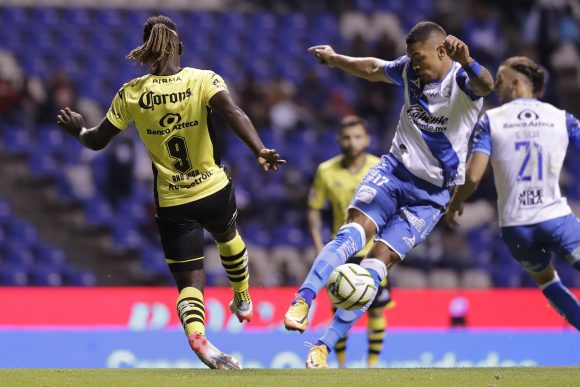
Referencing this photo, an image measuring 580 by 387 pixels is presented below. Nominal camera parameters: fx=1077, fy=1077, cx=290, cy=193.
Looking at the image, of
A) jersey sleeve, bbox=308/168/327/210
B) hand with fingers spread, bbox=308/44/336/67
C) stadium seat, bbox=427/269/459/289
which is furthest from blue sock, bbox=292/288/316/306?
stadium seat, bbox=427/269/459/289

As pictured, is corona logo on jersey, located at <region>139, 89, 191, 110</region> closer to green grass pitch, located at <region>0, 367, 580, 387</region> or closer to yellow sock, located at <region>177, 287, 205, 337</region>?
yellow sock, located at <region>177, 287, 205, 337</region>

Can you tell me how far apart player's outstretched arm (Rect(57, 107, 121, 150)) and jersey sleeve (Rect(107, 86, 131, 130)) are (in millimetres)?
38

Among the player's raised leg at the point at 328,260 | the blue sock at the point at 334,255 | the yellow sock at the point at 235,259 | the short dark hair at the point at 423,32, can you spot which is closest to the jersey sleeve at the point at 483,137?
the short dark hair at the point at 423,32

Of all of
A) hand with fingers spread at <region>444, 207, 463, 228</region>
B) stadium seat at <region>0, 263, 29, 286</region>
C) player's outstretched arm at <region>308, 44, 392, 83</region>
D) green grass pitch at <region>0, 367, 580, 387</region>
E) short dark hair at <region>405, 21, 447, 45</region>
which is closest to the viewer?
green grass pitch at <region>0, 367, 580, 387</region>

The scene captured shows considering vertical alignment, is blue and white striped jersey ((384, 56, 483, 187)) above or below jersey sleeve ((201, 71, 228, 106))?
below

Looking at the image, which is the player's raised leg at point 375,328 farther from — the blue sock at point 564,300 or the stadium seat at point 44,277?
the stadium seat at point 44,277

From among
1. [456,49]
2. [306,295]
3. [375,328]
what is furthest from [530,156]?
[375,328]

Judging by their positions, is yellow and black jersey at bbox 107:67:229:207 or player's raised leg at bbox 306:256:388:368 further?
player's raised leg at bbox 306:256:388:368

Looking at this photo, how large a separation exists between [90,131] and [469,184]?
2.66 metres

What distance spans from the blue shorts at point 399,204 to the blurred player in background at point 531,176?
0.68m

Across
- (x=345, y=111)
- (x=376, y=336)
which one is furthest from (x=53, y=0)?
(x=376, y=336)

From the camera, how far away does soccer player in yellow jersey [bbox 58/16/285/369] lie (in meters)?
6.60

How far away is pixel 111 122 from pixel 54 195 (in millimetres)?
9705

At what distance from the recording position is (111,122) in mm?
6863
